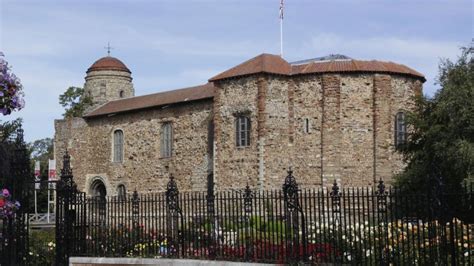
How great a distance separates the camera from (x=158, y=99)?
143 ft

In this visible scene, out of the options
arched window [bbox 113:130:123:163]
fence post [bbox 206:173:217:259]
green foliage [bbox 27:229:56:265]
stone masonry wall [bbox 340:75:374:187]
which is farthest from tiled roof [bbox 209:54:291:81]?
fence post [bbox 206:173:217:259]

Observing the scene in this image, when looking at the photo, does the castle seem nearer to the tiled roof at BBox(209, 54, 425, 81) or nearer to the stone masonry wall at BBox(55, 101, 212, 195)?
the tiled roof at BBox(209, 54, 425, 81)

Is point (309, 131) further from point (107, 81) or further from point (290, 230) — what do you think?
point (107, 81)

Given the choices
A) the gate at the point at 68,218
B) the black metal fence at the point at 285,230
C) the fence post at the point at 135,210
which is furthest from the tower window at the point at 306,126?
the gate at the point at 68,218

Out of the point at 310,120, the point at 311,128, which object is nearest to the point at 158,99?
the point at 310,120

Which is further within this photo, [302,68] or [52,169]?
[52,169]

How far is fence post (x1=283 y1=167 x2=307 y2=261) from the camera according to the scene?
12.7 metres

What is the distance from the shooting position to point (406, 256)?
41.2ft

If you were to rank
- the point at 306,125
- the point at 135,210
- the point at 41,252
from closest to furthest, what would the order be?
1. the point at 135,210
2. the point at 41,252
3. the point at 306,125

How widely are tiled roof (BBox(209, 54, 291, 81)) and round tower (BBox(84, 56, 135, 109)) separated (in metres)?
27.3

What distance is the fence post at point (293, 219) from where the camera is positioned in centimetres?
1266

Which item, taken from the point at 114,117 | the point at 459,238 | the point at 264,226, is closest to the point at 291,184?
the point at 264,226

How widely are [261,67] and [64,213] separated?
21.1m

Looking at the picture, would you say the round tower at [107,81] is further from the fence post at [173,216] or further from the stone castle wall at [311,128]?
the fence post at [173,216]
